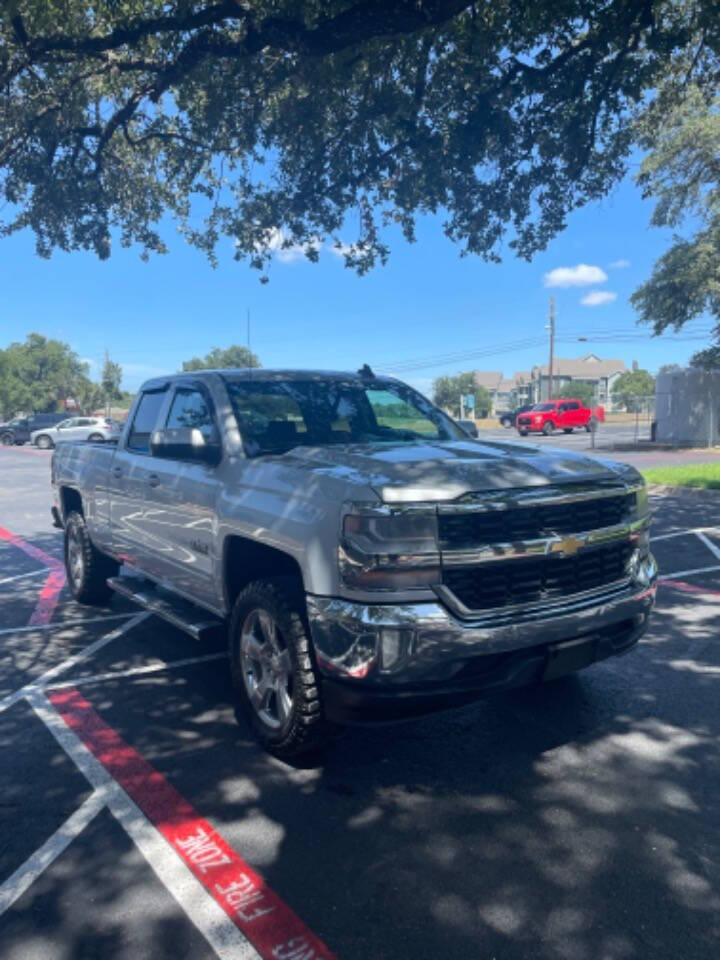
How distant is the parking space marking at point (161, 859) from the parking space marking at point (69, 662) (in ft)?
1.97

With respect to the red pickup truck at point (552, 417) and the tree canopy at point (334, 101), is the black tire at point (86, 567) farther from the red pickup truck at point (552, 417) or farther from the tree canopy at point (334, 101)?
the red pickup truck at point (552, 417)

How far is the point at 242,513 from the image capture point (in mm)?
3793

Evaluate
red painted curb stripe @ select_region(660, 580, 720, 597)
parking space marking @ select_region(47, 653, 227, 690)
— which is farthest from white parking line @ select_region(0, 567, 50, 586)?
red painted curb stripe @ select_region(660, 580, 720, 597)

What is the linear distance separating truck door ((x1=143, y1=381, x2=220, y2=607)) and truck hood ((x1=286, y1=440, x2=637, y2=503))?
72cm

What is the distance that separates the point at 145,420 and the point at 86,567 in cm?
174

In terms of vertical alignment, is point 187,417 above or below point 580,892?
above

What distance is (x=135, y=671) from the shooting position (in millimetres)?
4957

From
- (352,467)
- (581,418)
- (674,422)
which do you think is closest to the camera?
(352,467)

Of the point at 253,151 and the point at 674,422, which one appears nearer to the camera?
the point at 253,151

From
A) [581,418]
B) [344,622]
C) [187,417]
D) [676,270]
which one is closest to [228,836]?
[344,622]

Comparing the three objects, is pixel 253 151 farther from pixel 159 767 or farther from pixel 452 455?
pixel 159 767

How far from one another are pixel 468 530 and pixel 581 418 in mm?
38240

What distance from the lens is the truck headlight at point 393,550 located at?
3043 millimetres

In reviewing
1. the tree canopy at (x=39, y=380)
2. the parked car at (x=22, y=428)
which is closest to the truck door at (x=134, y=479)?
the parked car at (x=22, y=428)
